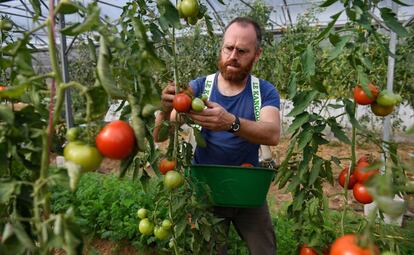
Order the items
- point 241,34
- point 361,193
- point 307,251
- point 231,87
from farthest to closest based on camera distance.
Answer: point 231,87 < point 241,34 < point 307,251 < point 361,193

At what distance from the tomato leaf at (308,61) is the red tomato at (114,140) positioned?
0.72 metres

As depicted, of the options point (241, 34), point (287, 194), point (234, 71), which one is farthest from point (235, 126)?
point (287, 194)

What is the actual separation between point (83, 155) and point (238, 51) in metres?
1.27

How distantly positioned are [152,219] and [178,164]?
12.8 inches

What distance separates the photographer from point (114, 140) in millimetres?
636

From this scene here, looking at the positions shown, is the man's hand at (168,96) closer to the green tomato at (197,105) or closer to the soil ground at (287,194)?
the green tomato at (197,105)

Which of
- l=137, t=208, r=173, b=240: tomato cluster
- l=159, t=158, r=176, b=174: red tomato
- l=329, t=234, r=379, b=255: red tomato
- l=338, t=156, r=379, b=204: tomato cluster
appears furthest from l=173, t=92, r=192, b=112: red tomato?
l=329, t=234, r=379, b=255: red tomato

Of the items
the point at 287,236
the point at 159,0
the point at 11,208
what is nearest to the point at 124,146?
the point at 11,208

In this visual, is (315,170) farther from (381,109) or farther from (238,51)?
(238,51)

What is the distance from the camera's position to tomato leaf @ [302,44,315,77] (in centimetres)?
117

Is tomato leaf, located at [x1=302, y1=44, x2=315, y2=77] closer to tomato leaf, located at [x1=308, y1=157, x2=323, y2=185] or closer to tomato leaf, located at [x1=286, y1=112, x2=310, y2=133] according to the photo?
tomato leaf, located at [x1=286, y1=112, x2=310, y2=133]

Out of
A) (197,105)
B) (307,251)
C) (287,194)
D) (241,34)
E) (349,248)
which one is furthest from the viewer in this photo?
(287,194)

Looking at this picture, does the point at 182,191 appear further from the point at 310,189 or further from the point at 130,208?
the point at 130,208

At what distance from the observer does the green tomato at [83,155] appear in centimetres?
63
